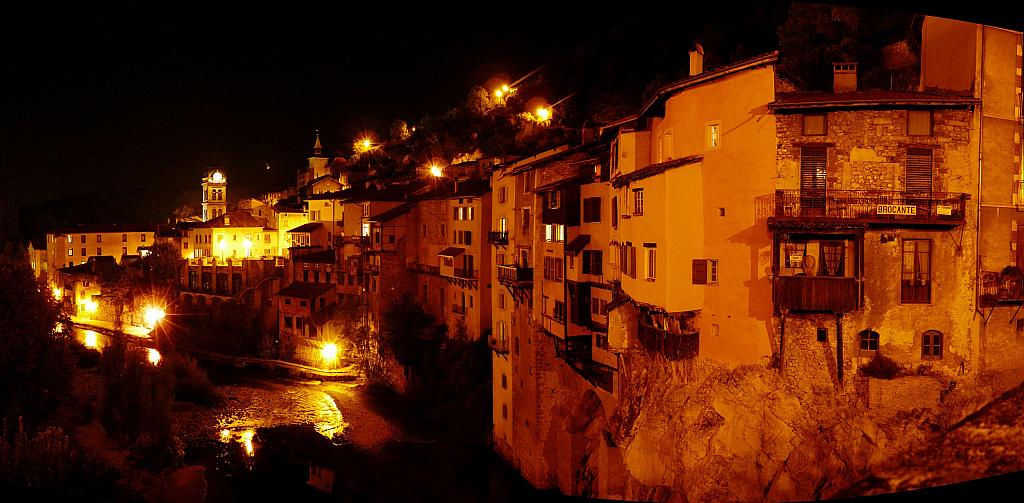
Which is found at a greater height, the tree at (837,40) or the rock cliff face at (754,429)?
the tree at (837,40)

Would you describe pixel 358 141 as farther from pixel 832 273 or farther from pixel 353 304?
pixel 832 273

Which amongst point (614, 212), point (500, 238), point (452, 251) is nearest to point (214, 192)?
point (452, 251)

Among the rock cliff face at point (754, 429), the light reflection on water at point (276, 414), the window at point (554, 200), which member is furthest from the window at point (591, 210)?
the light reflection on water at point (276, 414)

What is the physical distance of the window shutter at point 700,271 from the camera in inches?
387

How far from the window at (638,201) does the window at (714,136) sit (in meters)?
1.39

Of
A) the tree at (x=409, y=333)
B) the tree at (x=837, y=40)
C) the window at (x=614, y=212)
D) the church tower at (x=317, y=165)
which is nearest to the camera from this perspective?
the window at (x=614, y=212)

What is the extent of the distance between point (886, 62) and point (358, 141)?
156 feet

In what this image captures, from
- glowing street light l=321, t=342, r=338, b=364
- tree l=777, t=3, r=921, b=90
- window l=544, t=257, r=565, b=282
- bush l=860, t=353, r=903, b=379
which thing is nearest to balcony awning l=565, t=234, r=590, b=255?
window l=544, t=257, r=565, b=282

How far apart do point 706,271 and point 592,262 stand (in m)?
4.18

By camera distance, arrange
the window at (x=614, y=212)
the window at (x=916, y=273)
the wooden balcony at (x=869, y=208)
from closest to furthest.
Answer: the wooden balcony at (x=869, y=208) → the window at (x=916, y=273) → the window at (x=614, y=212)

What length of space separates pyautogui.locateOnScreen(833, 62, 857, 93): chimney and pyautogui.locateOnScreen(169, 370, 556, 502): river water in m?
9.08

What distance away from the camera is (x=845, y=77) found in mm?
9508

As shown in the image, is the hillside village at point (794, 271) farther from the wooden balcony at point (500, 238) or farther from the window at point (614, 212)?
the wooden balcony at point (500, 238)

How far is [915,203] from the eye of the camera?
887 cm
